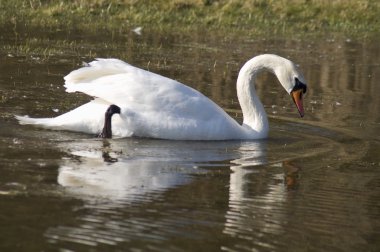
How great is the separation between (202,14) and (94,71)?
15178mm

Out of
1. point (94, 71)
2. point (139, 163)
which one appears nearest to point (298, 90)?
point (94, 71)

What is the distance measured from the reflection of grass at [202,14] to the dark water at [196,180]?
24.7 feet

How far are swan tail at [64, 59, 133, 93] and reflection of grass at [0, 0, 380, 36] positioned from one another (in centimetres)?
1101

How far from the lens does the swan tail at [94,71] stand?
34.7 ft

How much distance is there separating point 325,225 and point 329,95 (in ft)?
25.2

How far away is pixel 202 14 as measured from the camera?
25.6 metres

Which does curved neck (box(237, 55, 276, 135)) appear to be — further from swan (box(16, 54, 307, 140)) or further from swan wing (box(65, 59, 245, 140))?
swan wing (box(65, 59, 245, 140))

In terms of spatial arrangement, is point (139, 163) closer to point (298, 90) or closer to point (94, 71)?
point (94, 71)

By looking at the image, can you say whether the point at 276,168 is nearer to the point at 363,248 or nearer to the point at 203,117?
the point at 203,117

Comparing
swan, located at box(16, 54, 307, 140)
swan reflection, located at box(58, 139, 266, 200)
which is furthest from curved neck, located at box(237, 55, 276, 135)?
swan reflection, located at box(58, 139, 266, 200)

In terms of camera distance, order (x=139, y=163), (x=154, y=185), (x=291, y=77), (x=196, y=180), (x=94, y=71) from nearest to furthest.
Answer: (x=154, y=185) → (x=196, y=180) → (x=139, y=163) → (x=94, y=71) → (x=291, y=77)

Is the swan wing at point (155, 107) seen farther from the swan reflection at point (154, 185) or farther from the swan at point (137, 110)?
the swan reflection at point (154, 185)

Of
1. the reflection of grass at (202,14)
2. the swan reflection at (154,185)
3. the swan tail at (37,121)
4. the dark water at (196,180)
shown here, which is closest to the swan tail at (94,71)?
the swan tail at (37,121)

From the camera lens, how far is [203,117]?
10.5 meters
